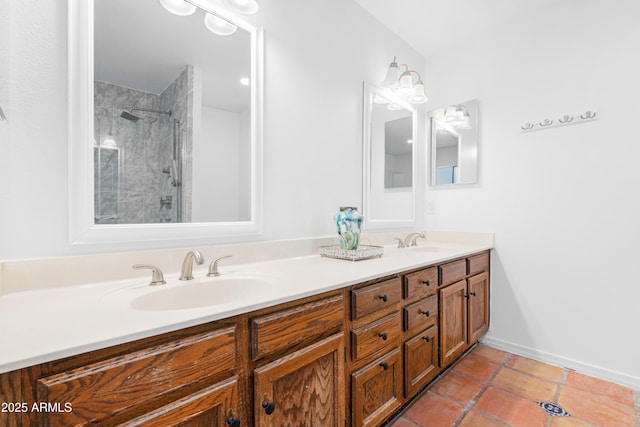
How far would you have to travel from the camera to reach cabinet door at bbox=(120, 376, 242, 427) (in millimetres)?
645

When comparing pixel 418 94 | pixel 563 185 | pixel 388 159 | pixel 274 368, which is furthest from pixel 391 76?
pixel 274 368

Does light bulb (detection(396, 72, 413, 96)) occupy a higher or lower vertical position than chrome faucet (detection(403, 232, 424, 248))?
higher

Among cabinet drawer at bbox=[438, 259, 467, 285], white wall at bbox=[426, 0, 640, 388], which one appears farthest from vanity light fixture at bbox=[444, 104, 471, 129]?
cabinet drawer at bbox=[438, 259, 467, 285]

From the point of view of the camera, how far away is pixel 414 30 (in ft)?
7.42

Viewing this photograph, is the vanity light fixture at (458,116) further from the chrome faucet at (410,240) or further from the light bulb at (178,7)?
the light bulb at (178,7)

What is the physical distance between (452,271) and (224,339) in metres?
1.43

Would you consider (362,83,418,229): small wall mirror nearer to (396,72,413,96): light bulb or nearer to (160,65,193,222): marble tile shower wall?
(396,72,413,96): light bulb

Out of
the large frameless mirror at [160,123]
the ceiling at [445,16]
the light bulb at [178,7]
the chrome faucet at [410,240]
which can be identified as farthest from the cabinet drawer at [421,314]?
the ceiling at [445,16]

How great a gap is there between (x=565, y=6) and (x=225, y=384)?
9.38ft

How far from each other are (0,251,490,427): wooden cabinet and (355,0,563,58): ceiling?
1.76 meters

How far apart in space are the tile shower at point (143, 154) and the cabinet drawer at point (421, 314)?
3.62 feet

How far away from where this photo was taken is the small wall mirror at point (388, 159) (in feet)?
6.77

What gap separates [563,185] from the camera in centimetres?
193

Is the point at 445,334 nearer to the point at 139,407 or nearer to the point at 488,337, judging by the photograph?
the point at 488,337
